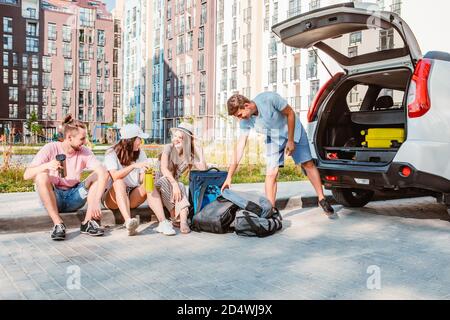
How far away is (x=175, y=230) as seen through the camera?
236 inches

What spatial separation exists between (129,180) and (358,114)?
315 centimetres

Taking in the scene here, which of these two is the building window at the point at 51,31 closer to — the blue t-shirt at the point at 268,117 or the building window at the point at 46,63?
the building window at the point at 46,63

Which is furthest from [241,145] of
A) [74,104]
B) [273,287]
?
[74,104]

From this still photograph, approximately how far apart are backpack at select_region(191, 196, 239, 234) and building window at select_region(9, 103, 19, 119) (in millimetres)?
76998

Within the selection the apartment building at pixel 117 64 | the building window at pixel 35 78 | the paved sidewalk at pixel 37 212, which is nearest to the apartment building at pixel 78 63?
the building window at pixel 35 78

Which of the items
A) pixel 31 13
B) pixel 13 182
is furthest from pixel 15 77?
pixel 13 182

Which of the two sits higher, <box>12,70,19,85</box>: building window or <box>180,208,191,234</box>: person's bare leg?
<box>12,70,19,85</box>: building window

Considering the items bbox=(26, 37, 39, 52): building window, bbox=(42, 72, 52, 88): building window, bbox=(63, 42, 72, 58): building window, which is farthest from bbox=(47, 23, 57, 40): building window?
bbox=(42, 72, 52, 88): building window

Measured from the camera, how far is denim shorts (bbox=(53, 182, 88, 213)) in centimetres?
582

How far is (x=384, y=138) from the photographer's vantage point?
21.6 feet

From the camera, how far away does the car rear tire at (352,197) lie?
7594mm

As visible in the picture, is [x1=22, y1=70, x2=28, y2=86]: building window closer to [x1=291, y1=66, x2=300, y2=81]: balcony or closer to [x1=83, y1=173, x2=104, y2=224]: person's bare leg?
[x1=291, y1=66, x2=300, y2=81]: balcony

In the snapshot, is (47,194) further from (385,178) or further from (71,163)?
(385,178)
